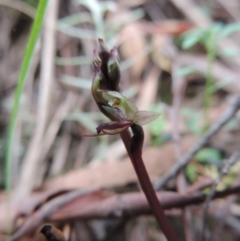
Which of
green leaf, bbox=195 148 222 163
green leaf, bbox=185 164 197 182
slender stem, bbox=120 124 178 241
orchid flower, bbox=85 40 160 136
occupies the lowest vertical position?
green leaf, bbox=185 164 197 182

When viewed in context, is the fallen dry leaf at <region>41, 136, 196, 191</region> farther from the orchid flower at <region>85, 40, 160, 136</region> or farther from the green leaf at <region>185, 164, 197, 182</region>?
the orchid flower at <region>85, 40, 160, 136</region>

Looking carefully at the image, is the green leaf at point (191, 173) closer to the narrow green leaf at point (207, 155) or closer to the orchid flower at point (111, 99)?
the narrow green leaf at point (207, 155)

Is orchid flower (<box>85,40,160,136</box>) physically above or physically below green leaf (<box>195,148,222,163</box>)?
above

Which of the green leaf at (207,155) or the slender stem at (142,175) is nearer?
the slender stem at (142,175)

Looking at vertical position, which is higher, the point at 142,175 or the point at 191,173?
the point at 142,175

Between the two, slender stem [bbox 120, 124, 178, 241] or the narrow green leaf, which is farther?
the narrow green leaf

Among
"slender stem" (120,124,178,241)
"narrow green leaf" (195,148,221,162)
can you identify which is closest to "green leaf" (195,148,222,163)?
"narrow green leaf" (195,148,221,162)

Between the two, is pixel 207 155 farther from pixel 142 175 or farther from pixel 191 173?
pixel 142 175

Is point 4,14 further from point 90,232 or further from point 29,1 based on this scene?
point 90,232

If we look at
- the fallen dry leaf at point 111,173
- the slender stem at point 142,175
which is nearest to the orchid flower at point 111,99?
the slender stem at point 142,175

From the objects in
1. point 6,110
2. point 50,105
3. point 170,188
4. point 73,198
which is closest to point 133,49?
point 50,105

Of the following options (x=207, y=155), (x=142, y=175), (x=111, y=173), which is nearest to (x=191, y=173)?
(x=207, y=155)
